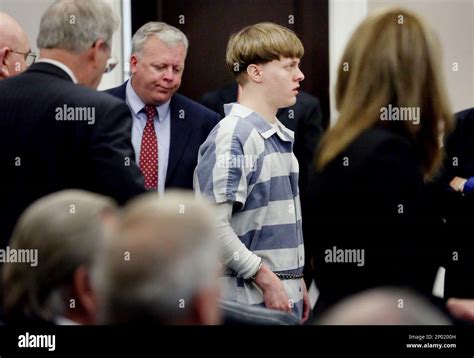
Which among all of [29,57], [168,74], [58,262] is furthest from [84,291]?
[29,57]

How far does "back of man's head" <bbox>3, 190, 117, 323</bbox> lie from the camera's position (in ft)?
7.62

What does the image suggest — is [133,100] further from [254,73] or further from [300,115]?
[300,115]

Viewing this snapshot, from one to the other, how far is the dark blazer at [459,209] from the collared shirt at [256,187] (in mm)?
429

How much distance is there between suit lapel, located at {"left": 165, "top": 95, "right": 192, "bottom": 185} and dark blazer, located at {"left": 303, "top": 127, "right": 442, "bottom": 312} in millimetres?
494

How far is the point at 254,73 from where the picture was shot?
3.14 metres

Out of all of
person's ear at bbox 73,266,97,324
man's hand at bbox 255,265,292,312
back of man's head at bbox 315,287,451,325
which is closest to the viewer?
back of man's head at bbox 315,287,451,325

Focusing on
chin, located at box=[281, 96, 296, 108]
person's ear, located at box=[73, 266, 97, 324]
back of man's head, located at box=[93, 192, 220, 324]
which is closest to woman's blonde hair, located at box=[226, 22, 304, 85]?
chin, located at box=[281, 96, 296, 108]

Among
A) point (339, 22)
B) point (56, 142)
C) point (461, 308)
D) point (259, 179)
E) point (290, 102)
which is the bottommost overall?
point (461, 308)

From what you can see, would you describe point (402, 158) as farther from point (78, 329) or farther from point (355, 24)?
point (78, 329)

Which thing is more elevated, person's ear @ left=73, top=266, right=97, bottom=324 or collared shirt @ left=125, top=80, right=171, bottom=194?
collared shirt @ left=125, top=80, right=171, bottom=194

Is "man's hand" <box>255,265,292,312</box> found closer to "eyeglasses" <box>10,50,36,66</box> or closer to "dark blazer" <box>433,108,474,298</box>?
"dark blazer" <box>433,108,474,298</box>

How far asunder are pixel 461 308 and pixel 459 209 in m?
0.29

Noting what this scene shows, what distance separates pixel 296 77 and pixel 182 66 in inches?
13.2

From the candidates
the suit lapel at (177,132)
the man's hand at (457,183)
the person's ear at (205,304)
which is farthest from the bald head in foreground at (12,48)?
the person's ear at (205,304)
